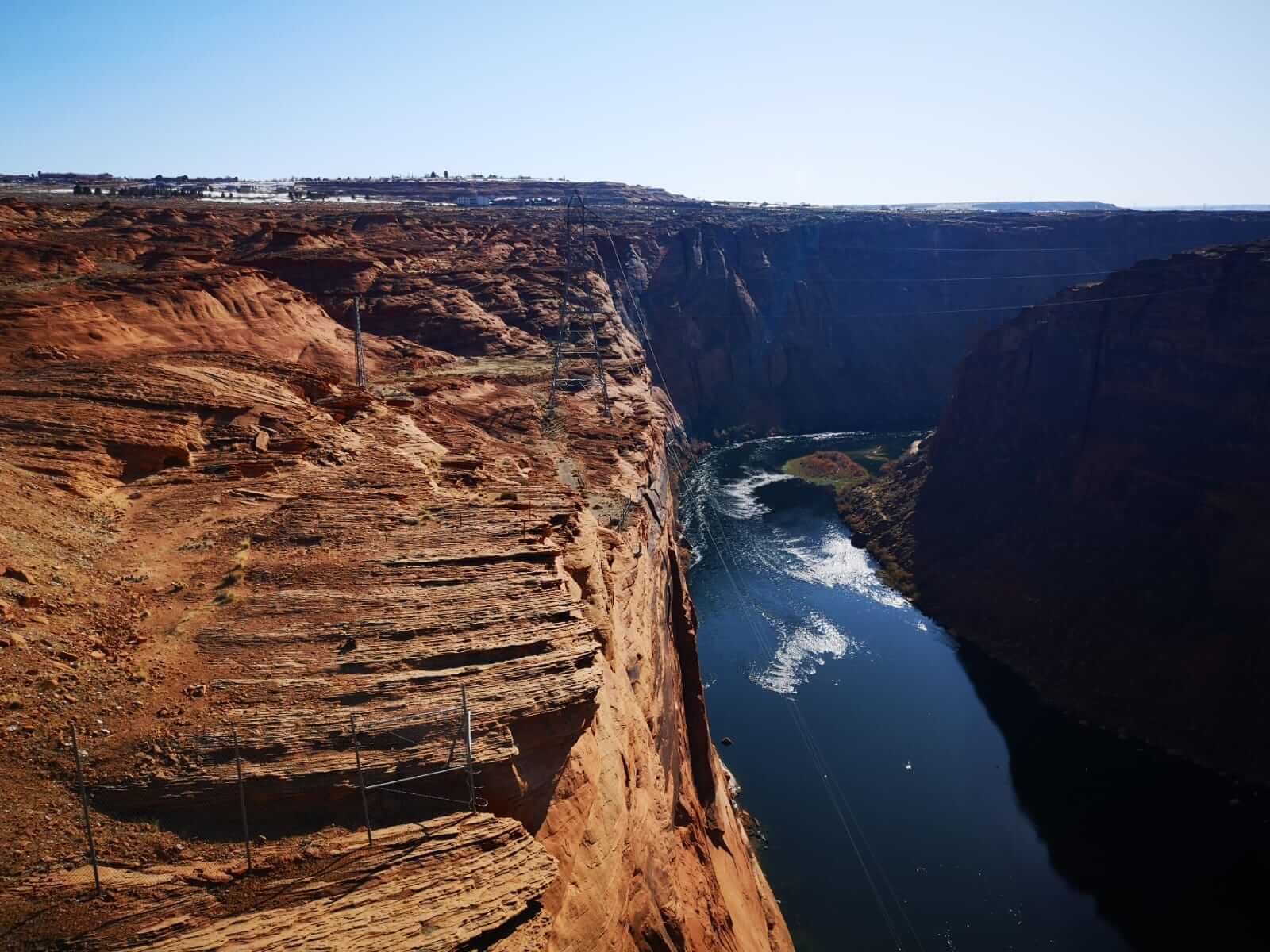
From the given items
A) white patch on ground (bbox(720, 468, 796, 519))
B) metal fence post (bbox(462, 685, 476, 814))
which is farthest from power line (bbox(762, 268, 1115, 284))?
metal fence post (bbox(462, 685, 476, 814))

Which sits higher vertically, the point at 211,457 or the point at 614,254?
the point at 614,254

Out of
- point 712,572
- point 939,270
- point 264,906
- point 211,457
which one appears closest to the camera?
point 264,906

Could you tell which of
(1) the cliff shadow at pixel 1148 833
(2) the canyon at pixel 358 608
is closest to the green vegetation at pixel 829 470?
(2) the canyon at pixel 358 608

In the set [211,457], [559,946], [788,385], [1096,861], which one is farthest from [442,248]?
[559,946]

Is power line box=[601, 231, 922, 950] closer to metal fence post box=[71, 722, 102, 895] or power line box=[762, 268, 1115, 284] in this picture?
metal fence post box=[71, 722, 102, 895]

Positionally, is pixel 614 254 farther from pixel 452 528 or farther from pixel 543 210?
pixel 452 528

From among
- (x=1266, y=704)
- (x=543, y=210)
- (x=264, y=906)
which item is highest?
(x=543, y=210)

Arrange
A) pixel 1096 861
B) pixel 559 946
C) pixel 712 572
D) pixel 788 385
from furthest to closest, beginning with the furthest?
pixel 788 385
pixel 712 572
pixel 1096 861
pixel 559 946

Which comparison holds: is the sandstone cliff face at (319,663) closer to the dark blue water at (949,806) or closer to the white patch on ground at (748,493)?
the dark blue water at (949,806)
